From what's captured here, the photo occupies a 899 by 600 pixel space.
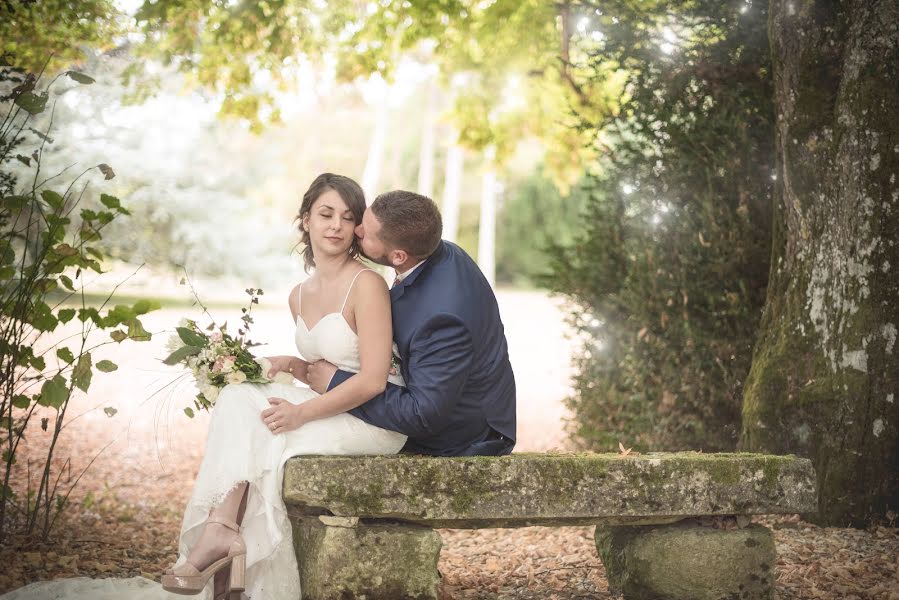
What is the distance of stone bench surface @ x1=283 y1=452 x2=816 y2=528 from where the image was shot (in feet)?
12.1

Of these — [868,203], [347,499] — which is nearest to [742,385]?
[868,203]

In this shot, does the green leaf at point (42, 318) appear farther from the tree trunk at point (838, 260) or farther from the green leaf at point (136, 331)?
the tree trunk at point (838, 260)

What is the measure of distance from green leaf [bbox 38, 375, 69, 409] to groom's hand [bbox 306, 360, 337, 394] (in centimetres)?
138

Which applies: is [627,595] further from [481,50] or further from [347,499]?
[481,50]

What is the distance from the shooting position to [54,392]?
450 cm

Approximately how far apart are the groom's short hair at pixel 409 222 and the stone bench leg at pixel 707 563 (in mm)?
1788

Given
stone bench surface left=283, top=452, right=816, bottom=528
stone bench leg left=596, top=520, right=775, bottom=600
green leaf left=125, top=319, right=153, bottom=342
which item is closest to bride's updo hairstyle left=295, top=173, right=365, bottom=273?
green leaf left=125, top=319, right=153, bottom=342

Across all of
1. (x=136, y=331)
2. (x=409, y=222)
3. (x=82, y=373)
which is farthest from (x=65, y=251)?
(x=409, y=222)

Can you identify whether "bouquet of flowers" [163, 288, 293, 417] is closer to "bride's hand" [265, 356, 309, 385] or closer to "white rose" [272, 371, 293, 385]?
"bride's hand" [265, 356, 309, 385]

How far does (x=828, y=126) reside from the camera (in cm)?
526

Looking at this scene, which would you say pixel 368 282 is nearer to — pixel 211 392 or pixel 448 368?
pixel 448 368

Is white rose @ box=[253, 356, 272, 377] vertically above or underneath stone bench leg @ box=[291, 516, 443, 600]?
above

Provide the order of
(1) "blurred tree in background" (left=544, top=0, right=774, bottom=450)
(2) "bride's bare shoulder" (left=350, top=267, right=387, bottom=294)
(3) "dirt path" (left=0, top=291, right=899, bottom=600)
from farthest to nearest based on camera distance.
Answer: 1. (1) "blurred tree in background" (left=544, top=0, right=774, bottom=450)
2. (3) "dirt path" (left=0, top=291, right=899, bottom=600)
3. (2) "bride's bare shoulder" (left=350, top=267, right=387, bottom=294)

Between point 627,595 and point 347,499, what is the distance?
1.54m
